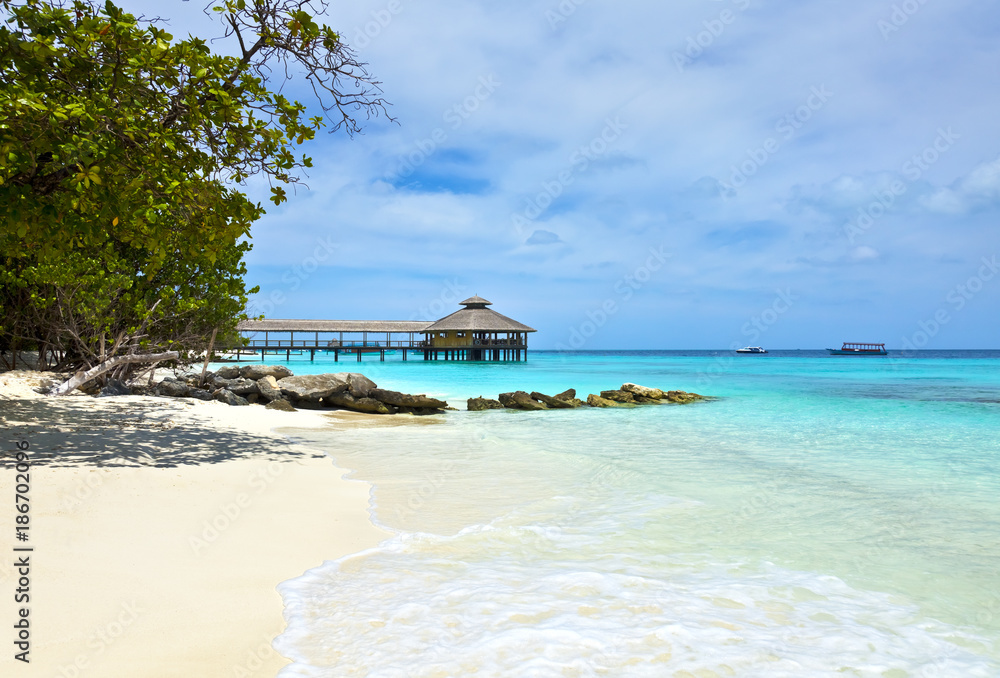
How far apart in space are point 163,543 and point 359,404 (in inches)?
405

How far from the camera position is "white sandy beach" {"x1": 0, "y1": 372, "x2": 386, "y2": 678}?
258 cm

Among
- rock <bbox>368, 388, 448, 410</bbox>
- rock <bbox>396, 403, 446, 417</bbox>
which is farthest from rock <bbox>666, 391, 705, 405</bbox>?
rock <bbox>368, 388, 448, 410</bbox>

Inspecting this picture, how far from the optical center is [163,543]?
12.7 feet

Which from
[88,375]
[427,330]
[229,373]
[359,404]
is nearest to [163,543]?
[88,375]

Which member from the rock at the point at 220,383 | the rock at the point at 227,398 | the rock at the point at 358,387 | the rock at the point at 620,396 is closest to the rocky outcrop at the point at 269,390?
the rock at the point at 227,398

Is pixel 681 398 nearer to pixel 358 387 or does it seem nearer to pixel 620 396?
pixel 620 396

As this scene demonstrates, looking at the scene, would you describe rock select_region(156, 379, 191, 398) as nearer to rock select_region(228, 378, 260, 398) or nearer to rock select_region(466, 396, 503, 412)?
rock select_region(228, 378, 260, 398)

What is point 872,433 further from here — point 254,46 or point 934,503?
point 254,46

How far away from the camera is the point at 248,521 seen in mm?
4535

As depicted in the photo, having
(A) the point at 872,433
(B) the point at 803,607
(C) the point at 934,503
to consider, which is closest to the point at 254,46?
(B) the point at 803,607

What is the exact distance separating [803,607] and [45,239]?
7633mm

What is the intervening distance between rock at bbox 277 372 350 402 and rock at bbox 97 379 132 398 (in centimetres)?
345

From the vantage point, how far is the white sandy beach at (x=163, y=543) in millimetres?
2576

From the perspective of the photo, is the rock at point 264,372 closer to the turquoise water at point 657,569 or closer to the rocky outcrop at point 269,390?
the rocky outcrop at point 269,390
